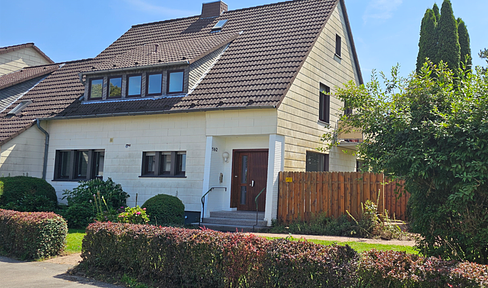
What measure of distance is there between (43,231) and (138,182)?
23.2 feet

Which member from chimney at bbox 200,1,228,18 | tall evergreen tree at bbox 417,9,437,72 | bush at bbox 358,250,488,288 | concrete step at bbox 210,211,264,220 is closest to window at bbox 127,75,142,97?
concrete step at bbox 210,211,264,220

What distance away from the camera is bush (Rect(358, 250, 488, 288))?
16.6 feet

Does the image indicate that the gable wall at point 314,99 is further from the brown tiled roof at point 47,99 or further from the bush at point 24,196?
the brown tiled roof at point 47,99

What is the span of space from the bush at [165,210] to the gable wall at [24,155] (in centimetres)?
733

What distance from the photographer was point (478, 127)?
19.8 feet

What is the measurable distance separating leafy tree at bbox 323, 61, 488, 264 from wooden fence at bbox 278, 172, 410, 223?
22.4 ft

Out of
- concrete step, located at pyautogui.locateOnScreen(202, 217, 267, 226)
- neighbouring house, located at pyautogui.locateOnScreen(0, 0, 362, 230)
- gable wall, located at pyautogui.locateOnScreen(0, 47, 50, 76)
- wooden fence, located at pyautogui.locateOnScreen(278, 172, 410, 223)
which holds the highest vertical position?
gable wall, located at pyautogui.locateOnScreen(0, 47, 50, 76)

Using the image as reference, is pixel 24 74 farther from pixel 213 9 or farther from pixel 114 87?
pixel 213 9

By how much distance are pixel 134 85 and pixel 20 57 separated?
12.7 metres

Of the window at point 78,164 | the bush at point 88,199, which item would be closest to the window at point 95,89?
the window at point 78,164

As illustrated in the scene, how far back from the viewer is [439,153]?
6125 mm

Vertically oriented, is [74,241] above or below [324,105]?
below

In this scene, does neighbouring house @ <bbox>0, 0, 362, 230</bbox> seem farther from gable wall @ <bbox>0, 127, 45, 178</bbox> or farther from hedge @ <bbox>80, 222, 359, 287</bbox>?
hedge @ <bbox>80, 222, 359, 287</bbox>

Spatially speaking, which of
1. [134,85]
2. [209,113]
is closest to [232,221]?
[209,113]
